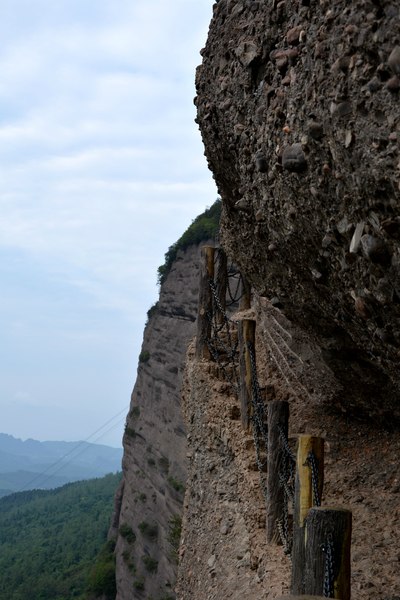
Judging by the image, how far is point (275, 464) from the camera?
566 cm

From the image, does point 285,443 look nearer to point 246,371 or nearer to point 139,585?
point 246,371

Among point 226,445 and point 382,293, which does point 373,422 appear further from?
point 382,293

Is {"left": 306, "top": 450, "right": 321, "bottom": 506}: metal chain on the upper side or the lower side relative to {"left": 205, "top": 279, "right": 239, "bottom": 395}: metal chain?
lower

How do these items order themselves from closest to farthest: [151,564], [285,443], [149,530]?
[285,443] < [151,564] < [149,530]

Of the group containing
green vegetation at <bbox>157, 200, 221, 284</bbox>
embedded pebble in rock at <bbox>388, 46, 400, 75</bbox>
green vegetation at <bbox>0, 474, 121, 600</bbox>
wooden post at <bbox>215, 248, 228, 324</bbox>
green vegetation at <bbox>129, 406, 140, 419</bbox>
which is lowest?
green vegetation at <bbox>0, 474, 121, 600</bbox>

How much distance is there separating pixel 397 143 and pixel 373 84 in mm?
322

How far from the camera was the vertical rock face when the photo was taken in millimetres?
25984

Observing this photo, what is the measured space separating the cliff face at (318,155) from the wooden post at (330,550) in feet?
3.57

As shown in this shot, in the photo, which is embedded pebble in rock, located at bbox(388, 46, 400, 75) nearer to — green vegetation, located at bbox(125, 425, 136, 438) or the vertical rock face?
the vertical rock face

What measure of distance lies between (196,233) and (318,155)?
27175 mm

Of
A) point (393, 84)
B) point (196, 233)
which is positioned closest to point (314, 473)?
point (393, 84)

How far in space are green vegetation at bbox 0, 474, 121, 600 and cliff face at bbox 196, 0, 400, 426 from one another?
92.2ft

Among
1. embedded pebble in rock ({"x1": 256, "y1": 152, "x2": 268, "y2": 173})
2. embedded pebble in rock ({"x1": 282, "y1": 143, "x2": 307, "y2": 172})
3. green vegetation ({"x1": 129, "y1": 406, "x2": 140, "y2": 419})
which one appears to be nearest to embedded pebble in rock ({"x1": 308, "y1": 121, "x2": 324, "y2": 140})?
embedded pebble in rock ({"x1": 282, "y1": 143, "x2": 307, "y2": 172})

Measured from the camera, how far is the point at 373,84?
10.3ft
